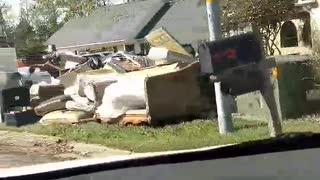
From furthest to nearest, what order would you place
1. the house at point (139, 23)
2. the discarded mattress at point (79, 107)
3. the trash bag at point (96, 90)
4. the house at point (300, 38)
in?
1. the discarded mattress at point (79, 107)
2. the trash bag at point (96, 90)
3. the house at point (300, 38)
4. the house at point (139, 23)

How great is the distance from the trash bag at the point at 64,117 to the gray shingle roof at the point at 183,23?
3496 mm

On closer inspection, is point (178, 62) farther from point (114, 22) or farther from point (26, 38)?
point (26, 38)

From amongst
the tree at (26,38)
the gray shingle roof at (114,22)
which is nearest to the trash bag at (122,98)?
the gray shingle roof at (114,22)

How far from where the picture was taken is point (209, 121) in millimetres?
4879

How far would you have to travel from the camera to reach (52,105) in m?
7.28

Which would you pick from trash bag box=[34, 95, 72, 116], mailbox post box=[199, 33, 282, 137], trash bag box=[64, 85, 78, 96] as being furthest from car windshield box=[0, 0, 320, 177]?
trash bag box=[64, 85, 78, 96]

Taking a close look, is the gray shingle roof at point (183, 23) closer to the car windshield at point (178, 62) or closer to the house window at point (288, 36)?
the car windshield at point (178, 62)

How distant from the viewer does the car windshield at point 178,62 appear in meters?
2.52

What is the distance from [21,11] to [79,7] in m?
0.33

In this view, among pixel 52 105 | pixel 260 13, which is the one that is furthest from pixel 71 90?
pixel 260 13

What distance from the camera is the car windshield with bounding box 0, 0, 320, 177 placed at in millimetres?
2523

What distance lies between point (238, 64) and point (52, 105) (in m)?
5.33

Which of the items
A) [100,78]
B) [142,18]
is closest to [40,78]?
[100,78]

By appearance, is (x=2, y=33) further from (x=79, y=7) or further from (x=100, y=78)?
(x=100, y=78)
